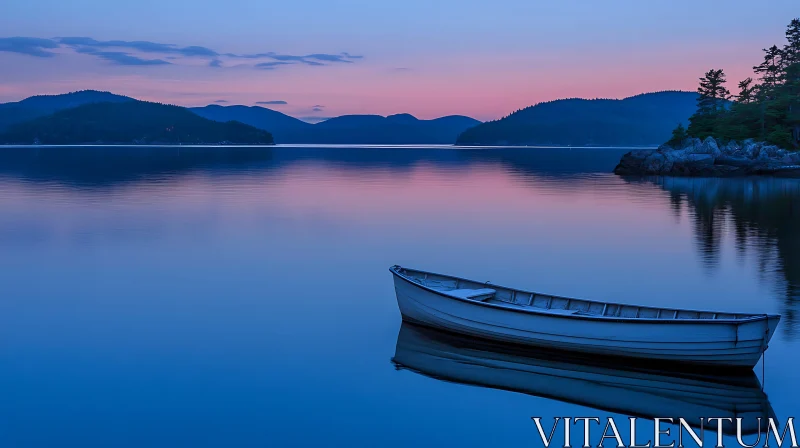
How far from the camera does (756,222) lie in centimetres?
4412

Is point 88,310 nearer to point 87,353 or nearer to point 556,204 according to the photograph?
point 87,353

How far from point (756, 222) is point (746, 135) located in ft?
177

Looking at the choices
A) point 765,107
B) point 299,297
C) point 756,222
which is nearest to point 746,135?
point 765,107

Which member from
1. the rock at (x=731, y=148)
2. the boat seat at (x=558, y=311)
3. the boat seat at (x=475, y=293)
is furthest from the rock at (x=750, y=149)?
the boat seat at (x=558, y=311)

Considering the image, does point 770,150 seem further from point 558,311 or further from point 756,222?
point 558,311

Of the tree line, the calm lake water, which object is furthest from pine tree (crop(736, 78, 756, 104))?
the calm lake water

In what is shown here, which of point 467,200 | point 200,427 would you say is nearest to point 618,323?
point 200,427

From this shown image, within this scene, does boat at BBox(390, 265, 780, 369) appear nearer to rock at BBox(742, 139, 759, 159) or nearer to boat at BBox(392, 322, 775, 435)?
boat at BBox(392, 322, 775, 435)

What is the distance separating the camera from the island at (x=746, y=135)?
8512 centimetres

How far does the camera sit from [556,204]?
56.1 meters

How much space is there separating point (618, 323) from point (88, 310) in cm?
1486

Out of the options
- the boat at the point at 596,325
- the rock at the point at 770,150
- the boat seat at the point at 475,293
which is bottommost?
the boat at the point at 596,325

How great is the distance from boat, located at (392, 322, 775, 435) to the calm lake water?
0.25m

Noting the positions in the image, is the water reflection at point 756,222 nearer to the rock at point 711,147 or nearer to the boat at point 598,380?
the boat at point 598,380
